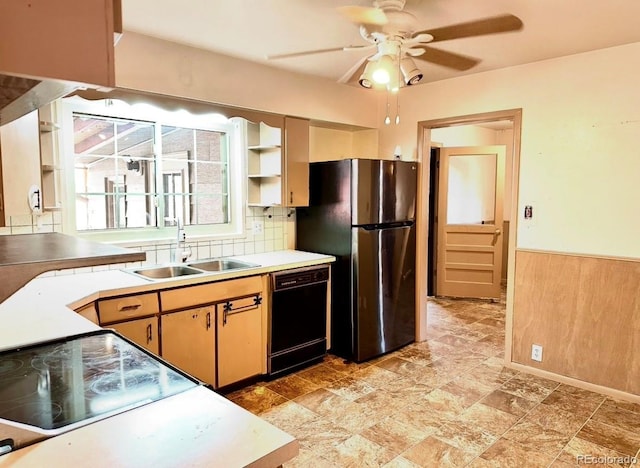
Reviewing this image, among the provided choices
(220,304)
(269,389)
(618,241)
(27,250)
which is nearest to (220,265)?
(220,304)

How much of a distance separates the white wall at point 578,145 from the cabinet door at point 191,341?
2493 mm

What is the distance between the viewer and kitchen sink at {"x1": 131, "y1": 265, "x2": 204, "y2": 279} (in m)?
3.00

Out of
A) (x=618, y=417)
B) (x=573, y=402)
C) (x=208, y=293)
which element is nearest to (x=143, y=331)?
(x=208, y=293)

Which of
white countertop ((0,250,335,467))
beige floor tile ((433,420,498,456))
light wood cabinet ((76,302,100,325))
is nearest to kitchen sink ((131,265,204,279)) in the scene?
light wood cabinet ((76,302,100,325))

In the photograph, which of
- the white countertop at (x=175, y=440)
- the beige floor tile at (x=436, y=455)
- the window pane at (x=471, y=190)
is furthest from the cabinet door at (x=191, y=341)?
the window pane at (x=471, y=190)

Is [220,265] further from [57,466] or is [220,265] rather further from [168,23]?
[57,466]

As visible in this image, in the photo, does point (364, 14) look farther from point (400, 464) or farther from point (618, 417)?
point (618, 417)

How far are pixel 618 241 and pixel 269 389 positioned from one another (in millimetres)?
2669

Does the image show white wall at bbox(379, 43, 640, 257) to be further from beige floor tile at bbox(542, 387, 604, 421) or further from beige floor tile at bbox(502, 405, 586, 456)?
beige floor tile at bbox(502, 405, 586, 456)

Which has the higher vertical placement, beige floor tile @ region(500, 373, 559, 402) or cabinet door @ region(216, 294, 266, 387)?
cabinet door @ region(216, 294, 266, 387)

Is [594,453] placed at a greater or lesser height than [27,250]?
lesser

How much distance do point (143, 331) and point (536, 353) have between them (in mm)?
2915

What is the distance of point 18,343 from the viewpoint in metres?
1.43

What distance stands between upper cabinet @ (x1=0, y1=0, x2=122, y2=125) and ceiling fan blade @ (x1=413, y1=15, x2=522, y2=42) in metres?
2.34
